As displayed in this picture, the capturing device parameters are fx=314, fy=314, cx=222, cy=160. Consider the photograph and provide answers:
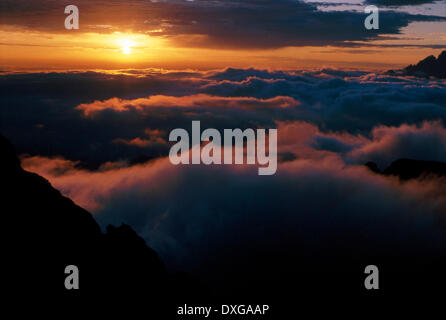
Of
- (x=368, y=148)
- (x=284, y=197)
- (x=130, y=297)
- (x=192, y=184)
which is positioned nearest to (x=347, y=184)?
(x=284, y=197)

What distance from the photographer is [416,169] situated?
76188 millimetres

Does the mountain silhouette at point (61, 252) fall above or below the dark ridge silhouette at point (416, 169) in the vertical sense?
below

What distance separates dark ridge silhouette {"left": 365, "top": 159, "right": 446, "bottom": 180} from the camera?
7350cm

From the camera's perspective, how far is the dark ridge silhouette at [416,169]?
73.5 meters

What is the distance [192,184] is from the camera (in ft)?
402

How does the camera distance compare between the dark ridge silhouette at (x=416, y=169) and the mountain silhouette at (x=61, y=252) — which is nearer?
the mountain silhouette at (x=61, y=252)

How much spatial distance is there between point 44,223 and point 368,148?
185584 mm

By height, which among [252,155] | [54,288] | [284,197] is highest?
[252,155]

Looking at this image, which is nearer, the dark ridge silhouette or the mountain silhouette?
the mountain silhouette

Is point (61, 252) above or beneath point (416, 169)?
beneath

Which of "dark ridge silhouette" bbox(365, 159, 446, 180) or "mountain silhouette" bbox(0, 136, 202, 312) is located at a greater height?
"dark ridge silhouette" bbox(365, 159, 446, 180)

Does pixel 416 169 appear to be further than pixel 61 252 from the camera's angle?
Yes
